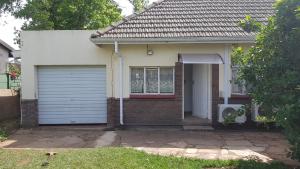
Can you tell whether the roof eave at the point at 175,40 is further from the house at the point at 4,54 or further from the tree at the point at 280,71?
the house at the point at 4,54

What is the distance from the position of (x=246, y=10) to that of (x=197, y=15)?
6.74ft

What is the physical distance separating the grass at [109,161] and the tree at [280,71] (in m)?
1.41

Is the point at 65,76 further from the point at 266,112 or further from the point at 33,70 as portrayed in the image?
the point at 266,112

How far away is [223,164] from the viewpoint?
Result: 8.52 m

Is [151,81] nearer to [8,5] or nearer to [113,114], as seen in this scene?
[113,114]

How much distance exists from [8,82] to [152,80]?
975 cm

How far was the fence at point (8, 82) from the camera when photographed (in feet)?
65.4

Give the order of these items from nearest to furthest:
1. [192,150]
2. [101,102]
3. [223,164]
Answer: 1. [223,164]
2. [192,150]
3. [101,102]

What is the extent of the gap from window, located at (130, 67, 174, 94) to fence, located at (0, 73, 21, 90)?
8674 millimetres

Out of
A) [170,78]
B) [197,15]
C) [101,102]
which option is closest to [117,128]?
[101,102]

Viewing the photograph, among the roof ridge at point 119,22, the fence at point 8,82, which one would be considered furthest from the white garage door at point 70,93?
the fence at point 8,82

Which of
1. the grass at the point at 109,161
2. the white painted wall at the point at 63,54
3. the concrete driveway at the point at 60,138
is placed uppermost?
the white painted wall at the point at 63,54

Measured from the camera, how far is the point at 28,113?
13.9 m

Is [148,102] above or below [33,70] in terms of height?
below
